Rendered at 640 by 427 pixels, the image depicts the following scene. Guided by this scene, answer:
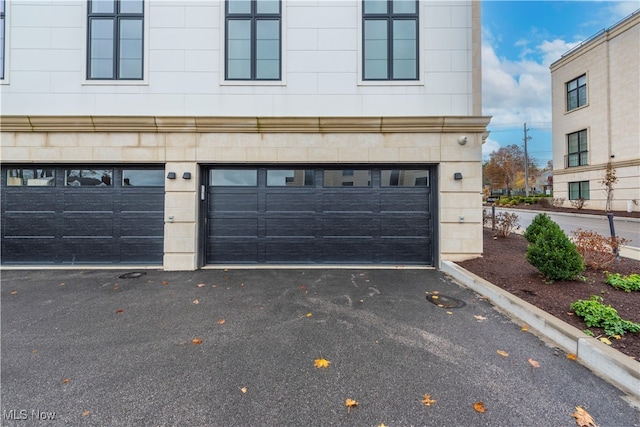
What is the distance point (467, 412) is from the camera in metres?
2.03

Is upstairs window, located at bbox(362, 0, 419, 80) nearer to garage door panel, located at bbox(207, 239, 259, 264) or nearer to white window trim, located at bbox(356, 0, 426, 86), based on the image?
white window trim, located at bbox(356, 0, 426, 86)

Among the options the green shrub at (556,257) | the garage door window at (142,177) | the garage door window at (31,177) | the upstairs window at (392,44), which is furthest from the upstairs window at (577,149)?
the garage door window at (31,177)

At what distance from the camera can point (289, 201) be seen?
6.32m

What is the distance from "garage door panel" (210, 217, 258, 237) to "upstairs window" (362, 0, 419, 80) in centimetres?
441

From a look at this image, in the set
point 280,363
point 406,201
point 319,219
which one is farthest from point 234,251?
point 406,201

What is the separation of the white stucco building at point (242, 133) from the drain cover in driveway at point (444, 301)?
1.94 m

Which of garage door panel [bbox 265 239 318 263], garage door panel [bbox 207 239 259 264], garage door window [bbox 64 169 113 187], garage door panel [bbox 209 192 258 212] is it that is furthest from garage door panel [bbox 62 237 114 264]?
garage door panel [bbox 265 239 318 263]

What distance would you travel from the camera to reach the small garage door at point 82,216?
6.17 meters

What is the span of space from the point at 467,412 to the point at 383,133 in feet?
17.5

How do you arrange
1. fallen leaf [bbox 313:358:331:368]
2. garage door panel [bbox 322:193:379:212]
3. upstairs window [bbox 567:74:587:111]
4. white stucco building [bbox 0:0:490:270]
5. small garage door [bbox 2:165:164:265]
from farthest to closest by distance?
upstairs window [bbox 567:74:587:111]
garage door panel [bbox 322:193:379:212]
small garage door [bbox 2:165:164:265]
white stucco building [bbox 0:0:490:270]
fallen leaf [bbox 313:358:331:368]

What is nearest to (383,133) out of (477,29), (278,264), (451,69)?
(451,69)

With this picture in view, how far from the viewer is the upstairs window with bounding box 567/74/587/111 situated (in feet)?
65.1

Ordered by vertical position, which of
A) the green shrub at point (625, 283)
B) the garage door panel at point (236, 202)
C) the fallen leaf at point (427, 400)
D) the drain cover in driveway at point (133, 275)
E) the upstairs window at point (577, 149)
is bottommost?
the fallen leaf at point (427, 400)

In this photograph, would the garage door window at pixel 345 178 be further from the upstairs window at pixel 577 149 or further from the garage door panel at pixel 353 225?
the upstairs window at pixel 577 149
